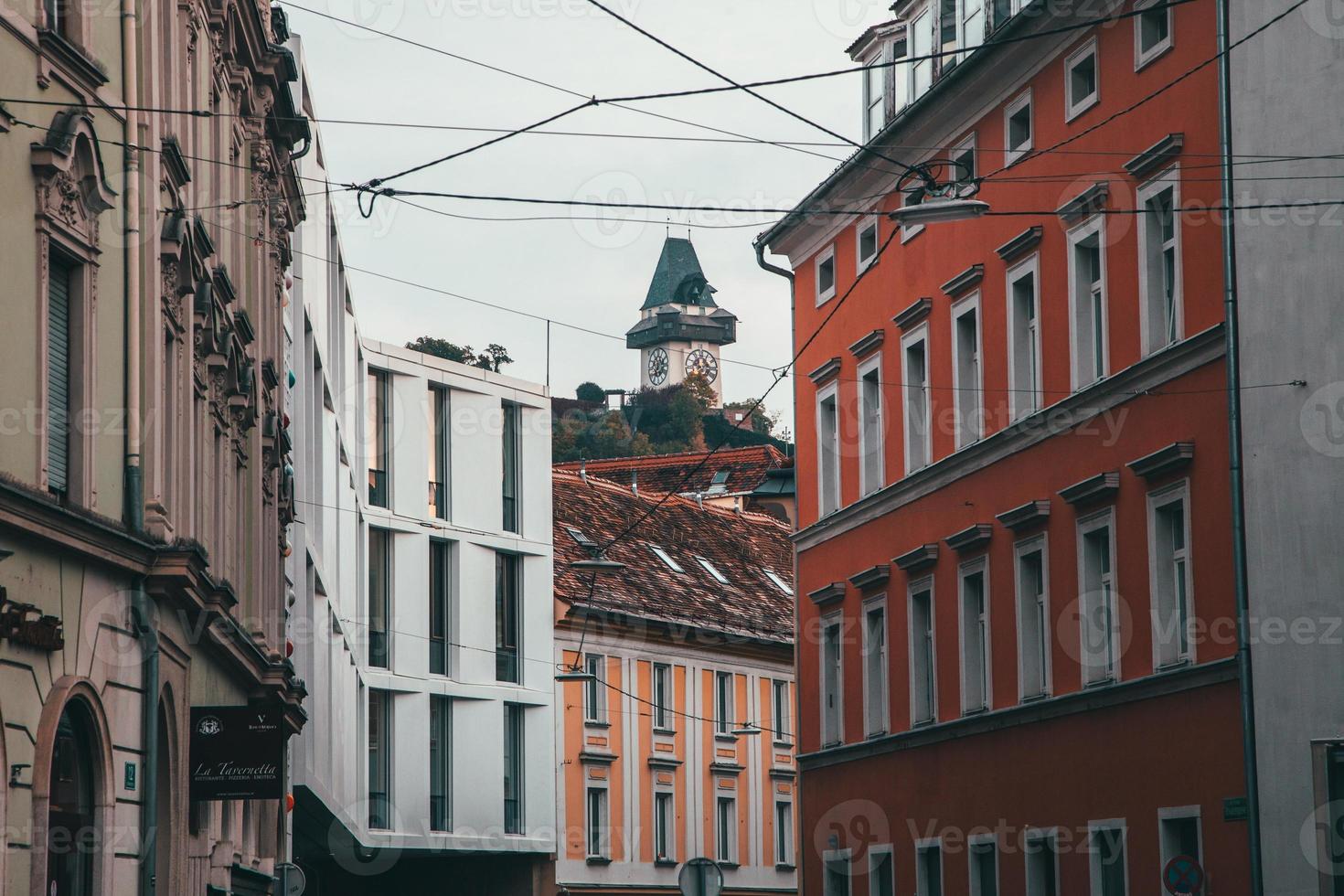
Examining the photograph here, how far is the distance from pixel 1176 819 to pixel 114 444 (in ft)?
43.0

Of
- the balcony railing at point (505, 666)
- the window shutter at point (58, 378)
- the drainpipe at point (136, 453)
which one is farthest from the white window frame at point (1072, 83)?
the balcony railing at point (505, 666)

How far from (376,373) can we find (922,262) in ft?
65.6

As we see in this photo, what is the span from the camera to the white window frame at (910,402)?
3253cm

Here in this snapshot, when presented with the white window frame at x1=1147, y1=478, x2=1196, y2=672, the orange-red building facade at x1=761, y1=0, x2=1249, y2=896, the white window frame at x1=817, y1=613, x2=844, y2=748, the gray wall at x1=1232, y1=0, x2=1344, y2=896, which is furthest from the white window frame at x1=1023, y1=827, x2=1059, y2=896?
the white window frame at x1=817, y1=613, x2=844, y2=748

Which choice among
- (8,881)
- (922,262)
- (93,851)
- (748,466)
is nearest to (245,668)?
(93,851)

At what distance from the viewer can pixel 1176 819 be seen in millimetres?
24531

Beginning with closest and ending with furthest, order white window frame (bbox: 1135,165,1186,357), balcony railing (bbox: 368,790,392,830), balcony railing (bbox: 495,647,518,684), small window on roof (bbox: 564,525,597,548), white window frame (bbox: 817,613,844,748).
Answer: white window frame (bbox: 1135,165,1186,357) → white window frame (bbox: 817,613,844,748) → balcony railing (bbox: 368,790,392,830) → balcony railing (bbox: 495,647,518,684) → small window on roof (bbox: 564,525,597,548)

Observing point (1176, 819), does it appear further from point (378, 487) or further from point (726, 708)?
point (726, 708)

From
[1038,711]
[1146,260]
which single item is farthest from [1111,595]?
[1146,260]

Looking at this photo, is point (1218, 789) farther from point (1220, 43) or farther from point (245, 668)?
point (245, 668)

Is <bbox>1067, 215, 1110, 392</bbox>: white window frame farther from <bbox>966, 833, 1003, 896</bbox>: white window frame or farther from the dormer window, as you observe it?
the dormer window

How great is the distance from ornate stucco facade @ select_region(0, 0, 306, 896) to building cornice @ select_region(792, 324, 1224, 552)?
1007cm

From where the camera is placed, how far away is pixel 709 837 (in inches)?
2250

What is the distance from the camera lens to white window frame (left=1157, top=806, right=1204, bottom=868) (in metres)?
23.9
